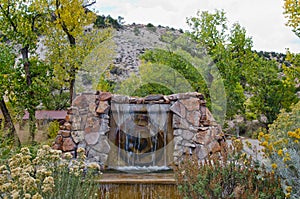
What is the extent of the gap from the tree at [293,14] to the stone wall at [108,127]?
13.9 feet

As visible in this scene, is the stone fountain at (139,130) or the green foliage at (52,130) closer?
the stone fountain at (139,130)

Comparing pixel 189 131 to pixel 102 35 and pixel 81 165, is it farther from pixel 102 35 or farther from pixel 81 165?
pixel 102 35

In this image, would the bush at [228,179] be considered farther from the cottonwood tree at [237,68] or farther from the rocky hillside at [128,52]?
the rocky hillside at [128,52]

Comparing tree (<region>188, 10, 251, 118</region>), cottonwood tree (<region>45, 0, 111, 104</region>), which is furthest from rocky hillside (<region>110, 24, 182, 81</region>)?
cottonwood tree (<region>45, 0, 111, 104</region>)

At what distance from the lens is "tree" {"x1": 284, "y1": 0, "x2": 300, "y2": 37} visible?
8.66 metres

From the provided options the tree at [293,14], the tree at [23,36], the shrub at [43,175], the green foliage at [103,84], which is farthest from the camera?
the green foliage at [103,84]

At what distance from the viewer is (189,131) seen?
6129 mm

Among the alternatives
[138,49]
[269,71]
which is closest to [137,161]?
[269,71]

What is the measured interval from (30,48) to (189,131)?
502 cm

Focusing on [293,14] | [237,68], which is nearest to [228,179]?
[293,14]

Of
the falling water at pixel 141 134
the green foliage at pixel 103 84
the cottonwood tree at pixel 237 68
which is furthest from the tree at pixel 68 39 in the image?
the cottonwood tree at pixel 237 68

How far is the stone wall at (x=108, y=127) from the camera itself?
5.92 m

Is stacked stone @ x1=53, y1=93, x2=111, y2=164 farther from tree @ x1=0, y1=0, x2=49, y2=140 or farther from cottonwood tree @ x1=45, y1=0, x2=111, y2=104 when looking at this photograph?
cottonwood tree @ x1=45, y1=0, x2=111, y2=104

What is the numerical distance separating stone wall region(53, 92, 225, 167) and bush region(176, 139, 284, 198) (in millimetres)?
3129
